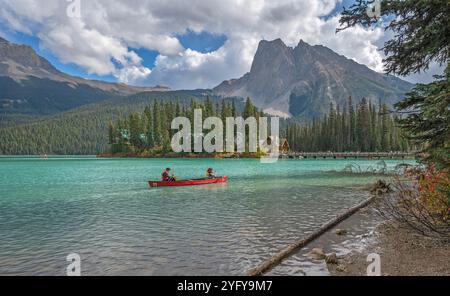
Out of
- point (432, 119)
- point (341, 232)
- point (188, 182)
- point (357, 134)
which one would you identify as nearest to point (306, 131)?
point (357, 134)

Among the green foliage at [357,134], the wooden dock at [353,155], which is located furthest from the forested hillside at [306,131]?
the wooden dock at [353,155]

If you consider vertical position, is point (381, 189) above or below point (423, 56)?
below

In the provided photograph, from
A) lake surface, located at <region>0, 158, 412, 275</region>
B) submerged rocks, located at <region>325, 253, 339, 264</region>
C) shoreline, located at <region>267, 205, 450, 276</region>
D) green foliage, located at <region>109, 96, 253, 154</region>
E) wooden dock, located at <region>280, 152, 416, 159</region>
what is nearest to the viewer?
shoreline, located at <region>267, 205, 450, 276</region>

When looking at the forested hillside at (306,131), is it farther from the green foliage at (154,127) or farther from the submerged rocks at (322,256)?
the submerged rocks at (322,256)

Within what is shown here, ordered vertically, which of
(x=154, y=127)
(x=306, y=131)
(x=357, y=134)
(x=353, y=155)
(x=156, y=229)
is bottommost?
(x=156, y=229)

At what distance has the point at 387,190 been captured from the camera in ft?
99.0

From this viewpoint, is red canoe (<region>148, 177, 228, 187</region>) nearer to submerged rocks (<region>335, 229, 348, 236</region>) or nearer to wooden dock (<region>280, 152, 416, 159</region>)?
submerged rocks (<region>335, 229, 348, 236</region>)

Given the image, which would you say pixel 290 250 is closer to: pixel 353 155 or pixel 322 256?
pixel 322 256

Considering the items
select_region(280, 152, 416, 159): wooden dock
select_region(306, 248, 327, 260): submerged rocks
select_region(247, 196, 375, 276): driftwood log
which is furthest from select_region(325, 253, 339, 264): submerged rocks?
select_region(280, 152, 416, 159): wooden dock

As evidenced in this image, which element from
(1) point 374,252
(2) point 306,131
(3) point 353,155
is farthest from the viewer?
(2) point 306,131

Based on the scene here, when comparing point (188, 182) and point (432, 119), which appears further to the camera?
point (188, 182)

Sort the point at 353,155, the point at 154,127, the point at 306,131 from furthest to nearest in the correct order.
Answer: the point at 306,131 < the point at 154,127 < the point at 353,155
